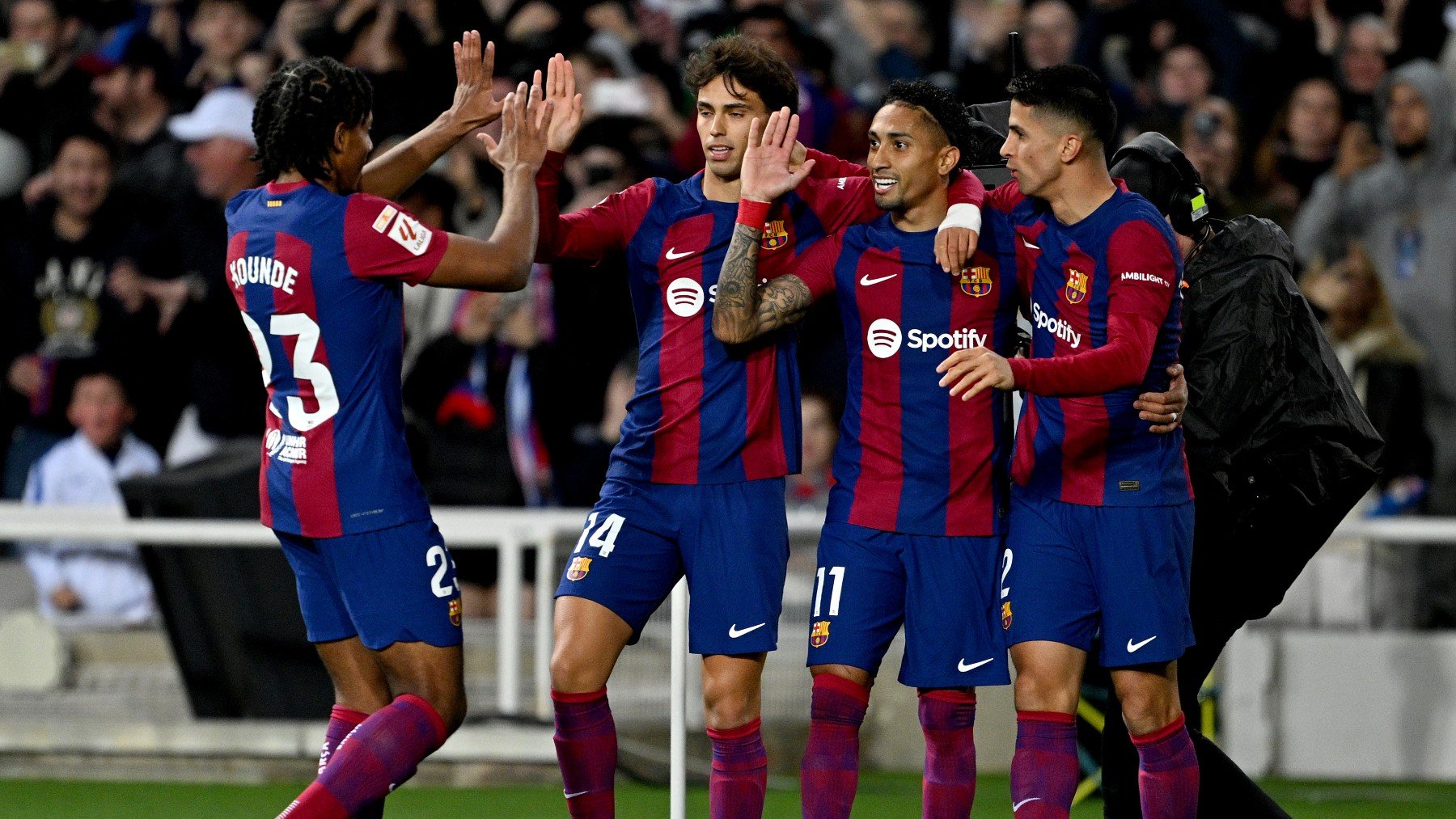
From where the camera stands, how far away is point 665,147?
33.4ft

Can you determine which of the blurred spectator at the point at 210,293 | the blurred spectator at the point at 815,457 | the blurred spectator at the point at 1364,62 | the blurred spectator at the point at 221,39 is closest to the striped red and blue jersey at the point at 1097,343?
the blurred spectator at the point at 815,457

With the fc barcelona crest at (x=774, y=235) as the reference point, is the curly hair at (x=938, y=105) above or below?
above

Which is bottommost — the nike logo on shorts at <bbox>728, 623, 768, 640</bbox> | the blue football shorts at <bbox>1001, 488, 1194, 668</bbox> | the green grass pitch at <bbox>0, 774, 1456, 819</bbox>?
the green grass pitch at <bbox>0, 774, 1456, 819</bbox>

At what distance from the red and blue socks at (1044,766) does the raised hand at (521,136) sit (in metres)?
1.95

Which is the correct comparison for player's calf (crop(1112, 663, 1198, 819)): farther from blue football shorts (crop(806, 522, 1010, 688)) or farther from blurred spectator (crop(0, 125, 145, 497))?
blurred spectator (crop(0, 125, 145, 497))

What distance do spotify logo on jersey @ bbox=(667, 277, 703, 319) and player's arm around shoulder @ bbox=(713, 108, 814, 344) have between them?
5.5 inches

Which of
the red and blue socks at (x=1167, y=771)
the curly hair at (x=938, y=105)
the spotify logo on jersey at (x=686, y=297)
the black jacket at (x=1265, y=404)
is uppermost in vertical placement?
the curly hair at (x=938, y=105)

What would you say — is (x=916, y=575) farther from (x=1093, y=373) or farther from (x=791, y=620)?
(x=791, y=620)

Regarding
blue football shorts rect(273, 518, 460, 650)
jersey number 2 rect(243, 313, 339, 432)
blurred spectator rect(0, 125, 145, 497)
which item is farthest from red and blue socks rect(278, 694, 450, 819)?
blurred spectator rect(0, 125, 145, 497)

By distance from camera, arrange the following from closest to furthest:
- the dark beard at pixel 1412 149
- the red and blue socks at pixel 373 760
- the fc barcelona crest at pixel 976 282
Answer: the red and blue socks at pixel 373 760 → the fc barcelona crest at pixel 976 282 → the dark beard at pixel 1412 149

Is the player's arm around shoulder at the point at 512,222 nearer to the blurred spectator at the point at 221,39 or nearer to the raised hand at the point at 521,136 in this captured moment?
the raised hand at the point at 521,136

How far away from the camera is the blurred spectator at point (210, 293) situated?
9555mm

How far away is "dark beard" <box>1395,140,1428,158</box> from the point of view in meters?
9.25

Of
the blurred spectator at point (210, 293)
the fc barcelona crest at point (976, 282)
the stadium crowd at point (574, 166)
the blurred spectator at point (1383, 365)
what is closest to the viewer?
the fc barcelona crest at point (976, 282)
